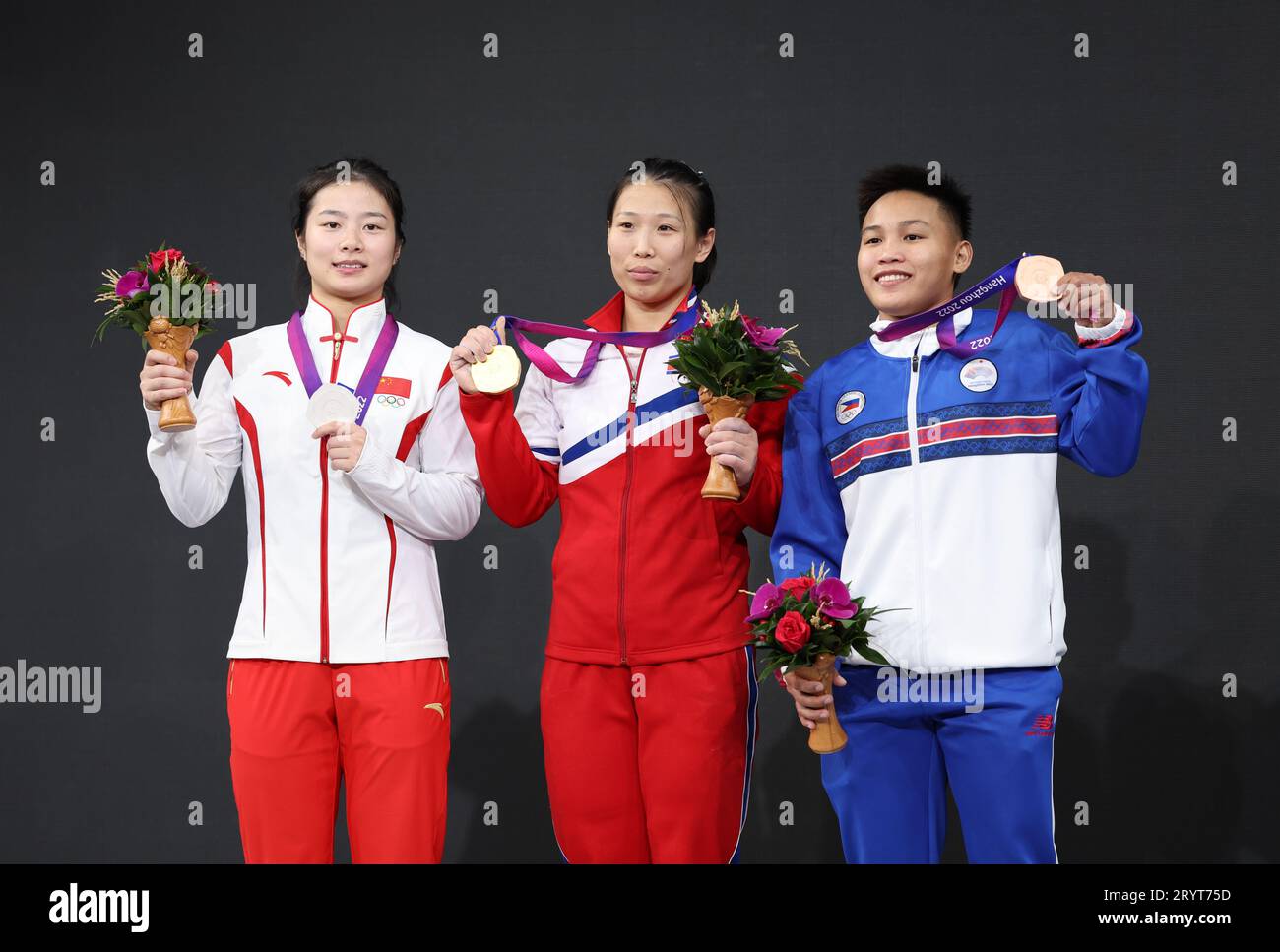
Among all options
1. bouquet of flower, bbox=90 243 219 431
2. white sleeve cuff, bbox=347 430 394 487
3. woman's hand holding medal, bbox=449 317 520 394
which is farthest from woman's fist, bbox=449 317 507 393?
bouquet of flower, bbox=90 243 219 431

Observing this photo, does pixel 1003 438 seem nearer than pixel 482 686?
Yes

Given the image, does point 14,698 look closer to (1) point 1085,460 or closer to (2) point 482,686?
(2) point 482,686

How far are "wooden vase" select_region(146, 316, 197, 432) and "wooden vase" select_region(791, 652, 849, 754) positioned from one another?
1492 millimetres

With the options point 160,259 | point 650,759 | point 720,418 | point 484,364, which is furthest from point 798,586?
point 160,259

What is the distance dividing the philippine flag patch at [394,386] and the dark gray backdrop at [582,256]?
1.35 metres

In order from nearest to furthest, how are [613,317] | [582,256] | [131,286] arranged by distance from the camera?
[131,286] → [613,317] → [582,256]

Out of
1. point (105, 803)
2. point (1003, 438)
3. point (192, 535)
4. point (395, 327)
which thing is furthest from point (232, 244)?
point (1003, 438)

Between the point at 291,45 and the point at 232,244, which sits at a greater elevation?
A: the point at 291,45

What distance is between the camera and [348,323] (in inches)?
128

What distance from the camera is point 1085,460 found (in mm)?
2893

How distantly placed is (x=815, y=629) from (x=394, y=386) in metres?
1.18

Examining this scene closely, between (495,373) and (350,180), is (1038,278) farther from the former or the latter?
(350,180)

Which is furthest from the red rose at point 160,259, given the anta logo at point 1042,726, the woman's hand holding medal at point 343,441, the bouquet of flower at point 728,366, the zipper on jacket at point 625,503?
the anta logo at point 1042,726

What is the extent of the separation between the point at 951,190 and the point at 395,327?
4.53 ft
